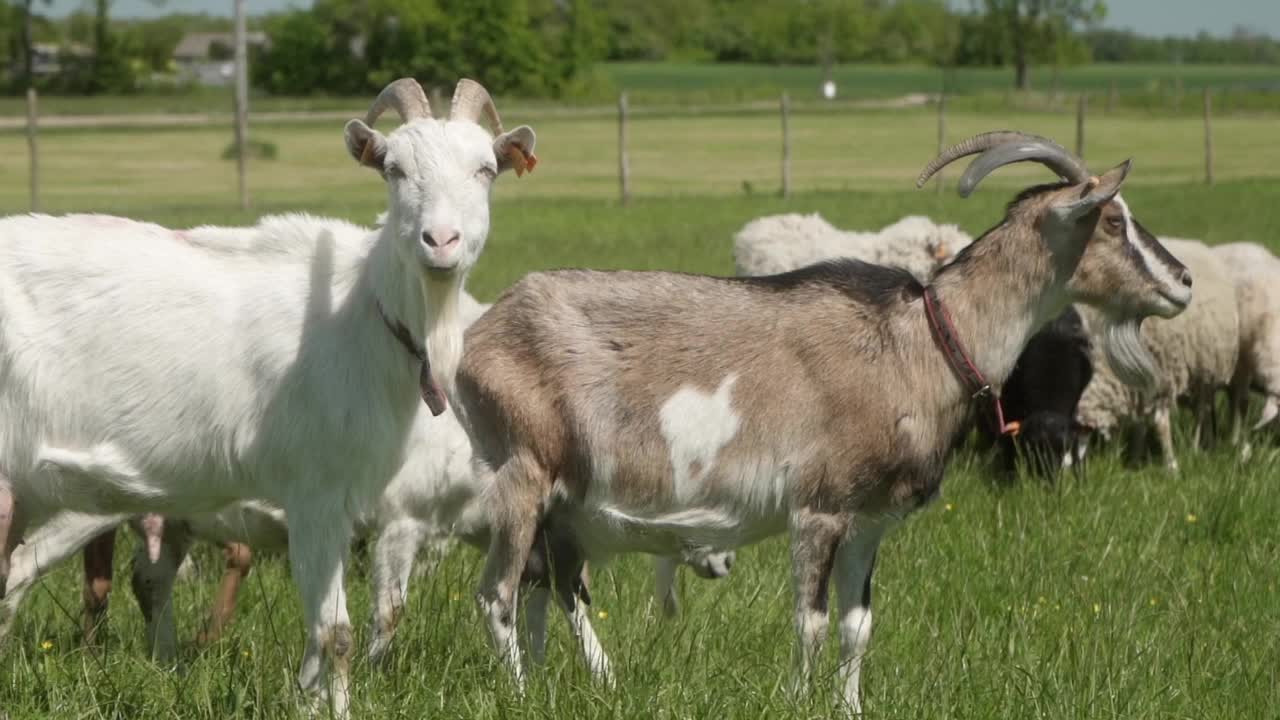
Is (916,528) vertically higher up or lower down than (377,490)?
lower down

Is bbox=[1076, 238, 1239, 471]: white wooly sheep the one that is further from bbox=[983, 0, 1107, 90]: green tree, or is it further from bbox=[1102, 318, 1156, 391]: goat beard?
bbox=[983, 0, 1107, 90]: green tree

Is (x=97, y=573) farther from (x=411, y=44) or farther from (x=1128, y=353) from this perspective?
(x=411, y=44)

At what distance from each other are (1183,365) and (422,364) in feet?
22.2

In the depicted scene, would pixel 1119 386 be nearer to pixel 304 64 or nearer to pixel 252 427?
pixel 252 427

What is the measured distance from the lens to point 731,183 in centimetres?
3809

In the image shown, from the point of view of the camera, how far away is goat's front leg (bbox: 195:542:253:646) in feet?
20.2

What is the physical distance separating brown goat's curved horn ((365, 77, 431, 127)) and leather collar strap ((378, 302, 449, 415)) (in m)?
0.58

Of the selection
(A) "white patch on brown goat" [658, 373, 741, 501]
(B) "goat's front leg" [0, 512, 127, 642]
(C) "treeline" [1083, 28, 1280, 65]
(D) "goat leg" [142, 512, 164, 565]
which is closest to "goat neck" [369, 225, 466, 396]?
(A) "white patch on brown goat" [658, 373, 741, 501]

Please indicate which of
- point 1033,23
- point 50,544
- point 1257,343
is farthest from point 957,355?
point 1033,23

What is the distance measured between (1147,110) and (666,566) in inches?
2230

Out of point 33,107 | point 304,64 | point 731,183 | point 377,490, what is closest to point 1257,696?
point 377,490

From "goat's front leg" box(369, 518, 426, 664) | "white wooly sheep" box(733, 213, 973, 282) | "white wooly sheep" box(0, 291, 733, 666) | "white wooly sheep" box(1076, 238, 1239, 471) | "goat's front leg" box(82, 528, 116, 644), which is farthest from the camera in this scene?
"white wooly sheep" box(733, 213, 973, 282)

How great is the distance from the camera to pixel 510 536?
550 cm

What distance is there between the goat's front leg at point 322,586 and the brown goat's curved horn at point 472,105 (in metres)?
1.22
